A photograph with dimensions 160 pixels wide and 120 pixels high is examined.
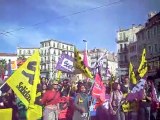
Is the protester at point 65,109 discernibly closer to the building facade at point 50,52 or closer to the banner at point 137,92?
the banner at point 137,92

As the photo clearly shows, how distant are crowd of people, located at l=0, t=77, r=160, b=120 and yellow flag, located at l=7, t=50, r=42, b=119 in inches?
33.8

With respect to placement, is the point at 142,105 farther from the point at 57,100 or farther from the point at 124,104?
the point at 57,100

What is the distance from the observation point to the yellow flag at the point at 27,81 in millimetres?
7789

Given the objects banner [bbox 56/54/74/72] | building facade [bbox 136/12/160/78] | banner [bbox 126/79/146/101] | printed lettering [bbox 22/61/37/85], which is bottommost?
banner [bbox 126/79/146/101]

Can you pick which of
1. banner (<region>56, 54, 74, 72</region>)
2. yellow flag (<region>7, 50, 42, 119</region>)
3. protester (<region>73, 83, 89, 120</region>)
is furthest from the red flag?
banner (<region>56, 54, 74, 72</region>)

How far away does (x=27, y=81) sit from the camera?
7.90 meters

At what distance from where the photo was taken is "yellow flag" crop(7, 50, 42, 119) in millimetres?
7789

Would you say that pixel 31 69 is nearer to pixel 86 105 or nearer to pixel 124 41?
pixel 86 105

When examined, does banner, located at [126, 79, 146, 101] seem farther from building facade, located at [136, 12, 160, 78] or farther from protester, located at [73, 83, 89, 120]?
building facade, located at [136, 12, 160, 78]

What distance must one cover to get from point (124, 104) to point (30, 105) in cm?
293

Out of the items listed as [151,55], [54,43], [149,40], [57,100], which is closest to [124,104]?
[57,100]

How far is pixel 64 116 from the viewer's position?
10188 millimetres

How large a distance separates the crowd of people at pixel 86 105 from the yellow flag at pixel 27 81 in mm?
859

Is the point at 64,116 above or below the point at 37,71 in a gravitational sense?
below
